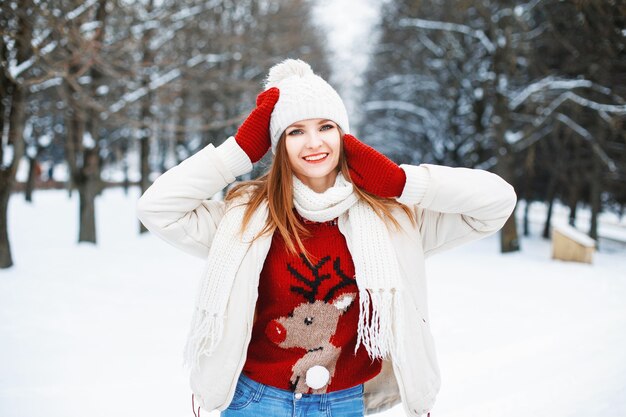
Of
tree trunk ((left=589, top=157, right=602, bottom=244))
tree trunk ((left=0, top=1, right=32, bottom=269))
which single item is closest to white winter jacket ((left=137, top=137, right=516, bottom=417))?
tree trunk ((left=0, top=1, right=32, bottom=269))

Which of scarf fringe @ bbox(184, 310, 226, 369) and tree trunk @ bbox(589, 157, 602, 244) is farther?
tree trunk @ bbox(589, 157, 602, 244)

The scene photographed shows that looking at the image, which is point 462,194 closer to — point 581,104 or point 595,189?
point 581,104

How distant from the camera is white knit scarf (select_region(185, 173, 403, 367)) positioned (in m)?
1.92

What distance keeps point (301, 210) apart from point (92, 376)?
3257 millimetres

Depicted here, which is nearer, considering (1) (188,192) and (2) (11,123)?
(1) (188,192)

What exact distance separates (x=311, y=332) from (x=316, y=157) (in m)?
0.74

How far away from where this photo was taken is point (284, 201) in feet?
6.82

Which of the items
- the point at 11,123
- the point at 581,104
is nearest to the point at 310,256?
the point at 11,123

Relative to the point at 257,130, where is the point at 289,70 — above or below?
above

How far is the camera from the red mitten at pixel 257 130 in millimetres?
2072

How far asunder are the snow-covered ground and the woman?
1.69 m

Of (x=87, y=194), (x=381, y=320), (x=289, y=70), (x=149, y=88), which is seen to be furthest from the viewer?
(x=87, y=194)

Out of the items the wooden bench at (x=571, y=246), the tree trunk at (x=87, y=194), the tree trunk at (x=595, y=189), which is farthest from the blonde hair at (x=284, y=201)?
the tree trunk at (x=595, y=189)

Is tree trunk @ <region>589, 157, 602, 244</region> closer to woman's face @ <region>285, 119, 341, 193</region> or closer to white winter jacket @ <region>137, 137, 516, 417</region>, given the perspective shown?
white winter jacket @ <region>137, 137, 516, 417</region>
